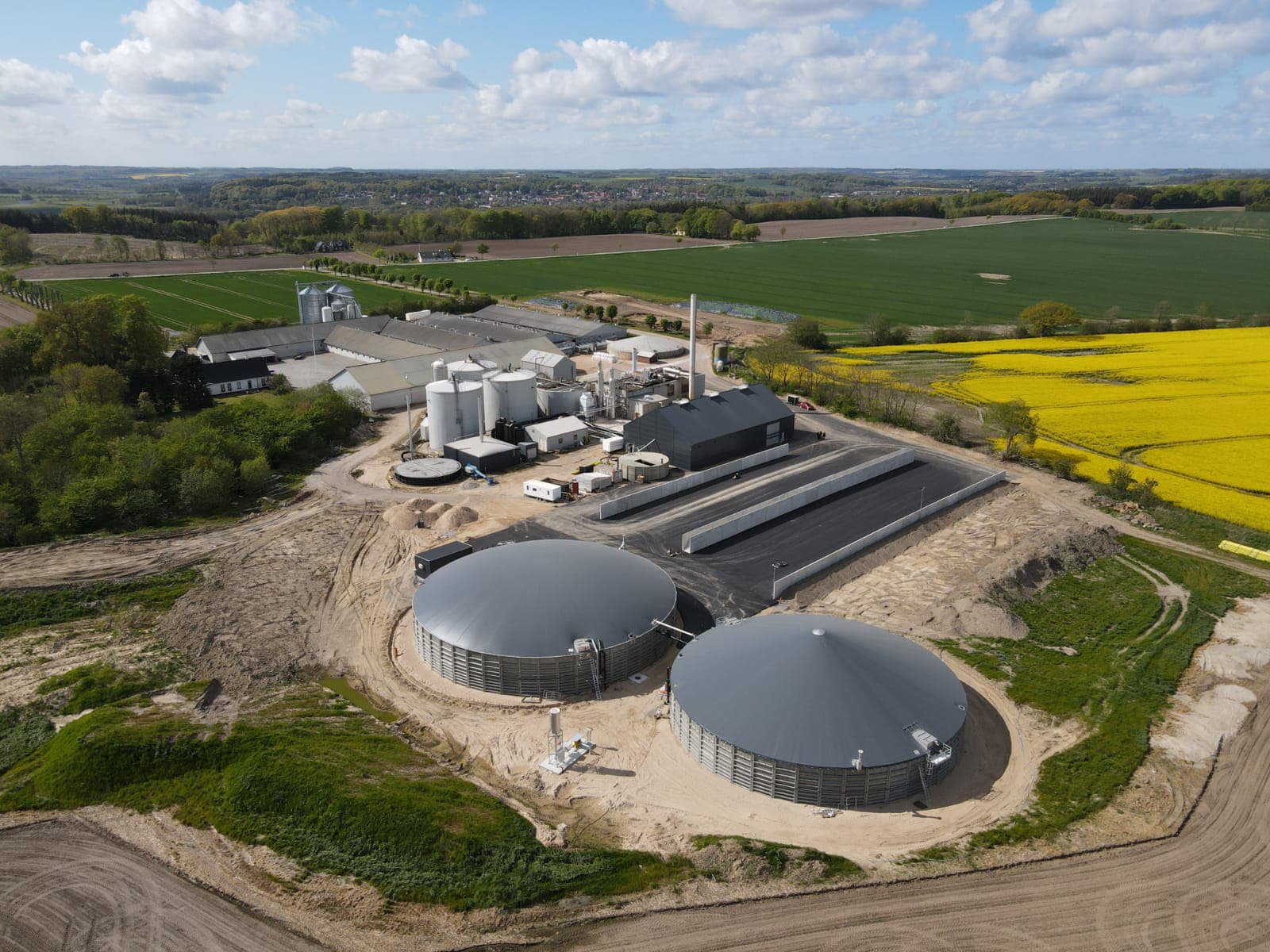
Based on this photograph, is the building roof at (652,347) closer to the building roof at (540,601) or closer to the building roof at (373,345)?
the building roof at (373,345)

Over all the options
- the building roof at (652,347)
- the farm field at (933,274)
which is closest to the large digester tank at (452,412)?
the building roof at (652,347)

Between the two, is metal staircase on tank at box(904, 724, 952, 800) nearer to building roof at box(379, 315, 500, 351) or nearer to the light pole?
the light pole

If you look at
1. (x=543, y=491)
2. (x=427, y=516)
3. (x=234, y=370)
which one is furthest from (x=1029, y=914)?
(x=234, y=370)

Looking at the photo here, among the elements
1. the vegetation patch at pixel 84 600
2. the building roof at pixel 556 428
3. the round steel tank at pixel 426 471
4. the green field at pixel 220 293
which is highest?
the green field at pixel 220 293

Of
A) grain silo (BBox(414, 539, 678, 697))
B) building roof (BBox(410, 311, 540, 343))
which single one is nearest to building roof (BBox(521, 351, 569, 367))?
building roof (BBox(410, 311, 540, 343))

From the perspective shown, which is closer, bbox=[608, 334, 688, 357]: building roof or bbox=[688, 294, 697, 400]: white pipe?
bbox=[688, 294, 697, 400]: white pipe
